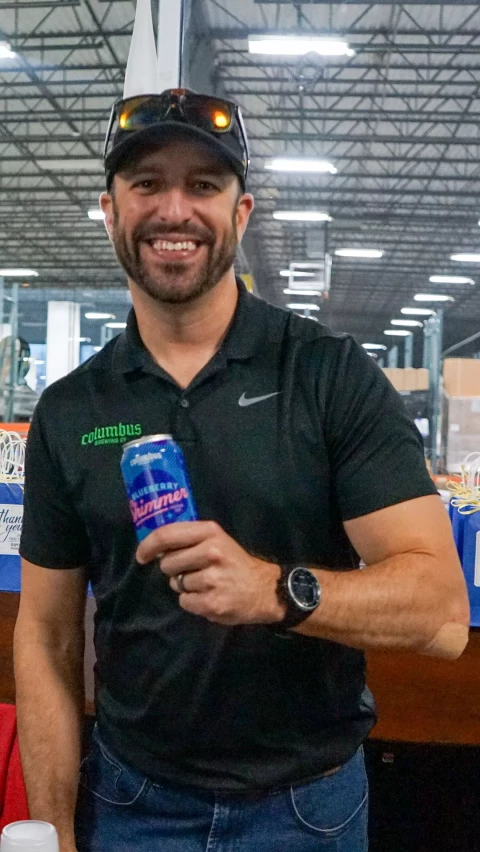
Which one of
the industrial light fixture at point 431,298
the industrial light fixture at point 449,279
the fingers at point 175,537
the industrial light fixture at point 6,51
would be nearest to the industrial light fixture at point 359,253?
the industrial light fixture at point 449,279

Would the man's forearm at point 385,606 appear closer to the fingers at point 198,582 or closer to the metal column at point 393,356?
the fingers at point 198,582

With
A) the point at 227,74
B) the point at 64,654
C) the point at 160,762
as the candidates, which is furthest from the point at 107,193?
the point at 227,74

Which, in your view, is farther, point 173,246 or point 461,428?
point 461,428

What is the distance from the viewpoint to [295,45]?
7.65 metres

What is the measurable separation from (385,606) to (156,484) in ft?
1.07

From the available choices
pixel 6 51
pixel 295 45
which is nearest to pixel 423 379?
pixel 295 45

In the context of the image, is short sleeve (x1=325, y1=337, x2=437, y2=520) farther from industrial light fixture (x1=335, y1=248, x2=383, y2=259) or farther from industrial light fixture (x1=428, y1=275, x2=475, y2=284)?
industrial light fixture (x1=428, y1=275, x2=475, y2=284)

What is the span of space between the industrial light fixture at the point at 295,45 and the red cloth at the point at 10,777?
7.10 metres

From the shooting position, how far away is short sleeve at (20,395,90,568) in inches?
53.2

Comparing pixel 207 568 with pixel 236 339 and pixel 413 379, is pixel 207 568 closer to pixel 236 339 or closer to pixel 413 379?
pixel 236 339

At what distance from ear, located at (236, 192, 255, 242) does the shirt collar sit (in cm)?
Answer: 9

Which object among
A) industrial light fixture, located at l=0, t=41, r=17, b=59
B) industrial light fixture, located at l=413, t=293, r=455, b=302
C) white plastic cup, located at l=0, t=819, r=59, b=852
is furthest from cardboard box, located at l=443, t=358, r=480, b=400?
industrial light fixture, located at l=413, t=293, r=455, b=302

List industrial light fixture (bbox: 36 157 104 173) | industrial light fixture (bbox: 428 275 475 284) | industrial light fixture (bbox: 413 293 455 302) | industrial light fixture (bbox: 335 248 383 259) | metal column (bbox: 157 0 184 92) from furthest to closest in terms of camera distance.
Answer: industrial light fixture (bbox: 413 293 455 302) < industrial light fixture (bbox: 428 275 475 284) < industrial light fixture (bbox: 335 248 383 259) < industrial light fixture (bbox: 36 157 104 173) < metal column (bbox: 157 0 184 92)

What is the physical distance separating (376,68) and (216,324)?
28.5 feet
